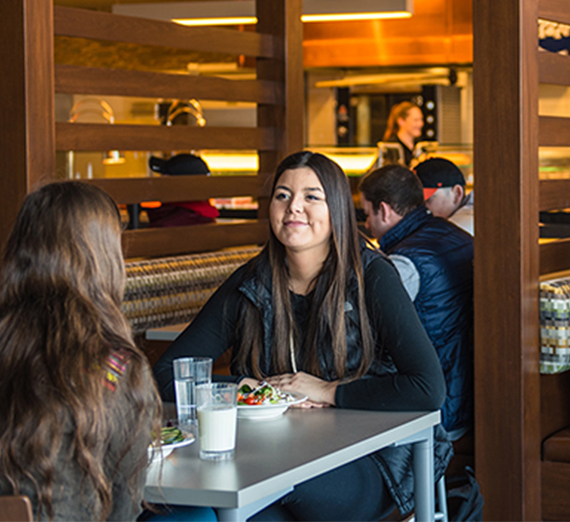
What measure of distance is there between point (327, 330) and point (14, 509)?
1.06 m

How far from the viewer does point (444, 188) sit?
3705 millimetres

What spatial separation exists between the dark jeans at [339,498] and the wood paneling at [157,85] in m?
1.54

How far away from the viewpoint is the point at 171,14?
541 cm

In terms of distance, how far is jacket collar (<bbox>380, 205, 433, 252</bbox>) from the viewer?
9.94 ft

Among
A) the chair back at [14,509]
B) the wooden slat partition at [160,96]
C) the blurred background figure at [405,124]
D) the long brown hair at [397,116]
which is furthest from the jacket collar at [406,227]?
the long brown hair at [397,116]

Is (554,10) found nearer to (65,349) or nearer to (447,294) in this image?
(447,294)

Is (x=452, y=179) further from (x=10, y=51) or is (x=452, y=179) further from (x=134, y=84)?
(x=10, y=51)

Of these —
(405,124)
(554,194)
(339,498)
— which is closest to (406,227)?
(554,194)

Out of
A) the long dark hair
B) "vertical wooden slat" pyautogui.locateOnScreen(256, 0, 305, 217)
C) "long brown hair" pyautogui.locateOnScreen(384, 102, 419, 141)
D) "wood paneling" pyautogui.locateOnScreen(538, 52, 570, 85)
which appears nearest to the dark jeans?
the long dark hair

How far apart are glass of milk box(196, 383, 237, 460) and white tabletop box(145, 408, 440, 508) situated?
0.02 metres

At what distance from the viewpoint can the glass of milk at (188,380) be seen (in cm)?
174

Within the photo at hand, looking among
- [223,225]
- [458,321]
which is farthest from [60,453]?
[223,225]

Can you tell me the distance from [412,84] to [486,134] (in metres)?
4.42

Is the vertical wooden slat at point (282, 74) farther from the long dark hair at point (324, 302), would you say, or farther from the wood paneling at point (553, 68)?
the long dark hair at point (324, 302)
